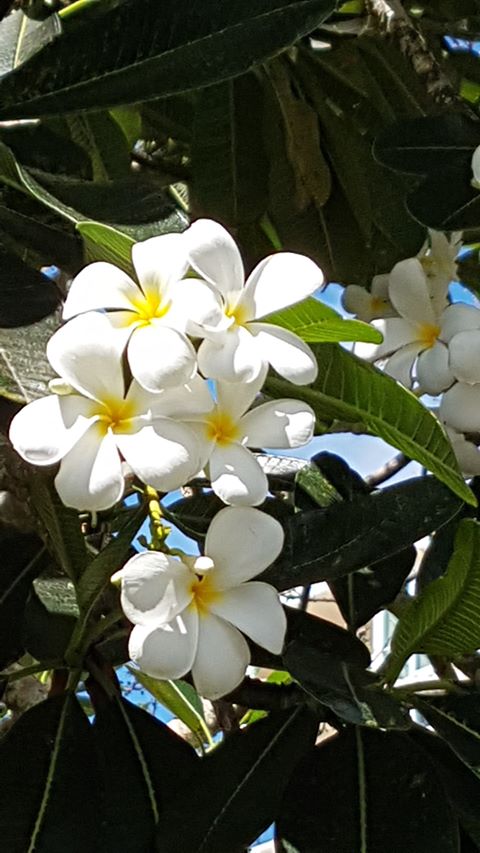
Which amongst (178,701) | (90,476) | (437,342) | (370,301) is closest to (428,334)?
(437,342)

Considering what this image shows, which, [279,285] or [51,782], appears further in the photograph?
[51,782]

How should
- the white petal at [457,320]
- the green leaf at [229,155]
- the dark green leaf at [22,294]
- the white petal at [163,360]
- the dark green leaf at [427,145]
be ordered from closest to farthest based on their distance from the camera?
the white petal at [163,360], the dark green leaf at [22,294], the white petal at [457,320], the dark green leaf at [427,145], the green leaf at [229,155]

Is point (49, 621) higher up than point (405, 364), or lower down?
lower down

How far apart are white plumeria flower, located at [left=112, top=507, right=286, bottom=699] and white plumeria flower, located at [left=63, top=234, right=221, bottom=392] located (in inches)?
3.7

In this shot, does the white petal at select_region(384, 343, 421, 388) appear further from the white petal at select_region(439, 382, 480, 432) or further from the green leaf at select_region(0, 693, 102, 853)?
the green leaf at select_region(0, 693, 102, 853)

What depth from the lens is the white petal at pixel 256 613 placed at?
546 mm

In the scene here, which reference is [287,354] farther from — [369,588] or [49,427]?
[369,588]

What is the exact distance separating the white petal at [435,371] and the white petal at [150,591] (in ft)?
0.85

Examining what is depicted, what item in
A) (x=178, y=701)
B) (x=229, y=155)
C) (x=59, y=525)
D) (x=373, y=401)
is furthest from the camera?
(x=178, y=701)

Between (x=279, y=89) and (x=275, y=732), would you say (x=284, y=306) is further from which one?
(x=279, y=89)

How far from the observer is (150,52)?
691mm

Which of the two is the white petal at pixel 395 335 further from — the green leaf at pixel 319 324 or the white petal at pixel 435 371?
the green leaf at pixel 319 324

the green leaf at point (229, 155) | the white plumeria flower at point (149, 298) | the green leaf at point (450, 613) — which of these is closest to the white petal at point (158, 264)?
the white plumeria flower at point (149, 298)

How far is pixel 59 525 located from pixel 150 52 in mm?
289
